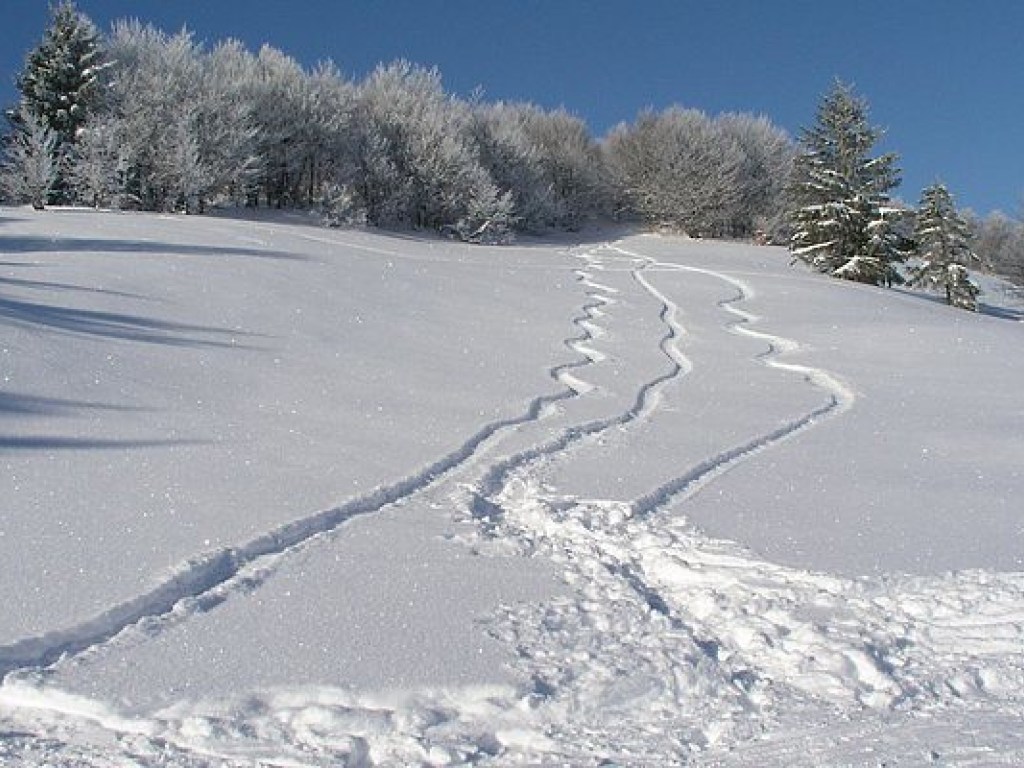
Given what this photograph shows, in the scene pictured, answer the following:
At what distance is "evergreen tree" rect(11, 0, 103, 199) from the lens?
2730 cm

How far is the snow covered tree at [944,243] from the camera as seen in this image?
26.2m

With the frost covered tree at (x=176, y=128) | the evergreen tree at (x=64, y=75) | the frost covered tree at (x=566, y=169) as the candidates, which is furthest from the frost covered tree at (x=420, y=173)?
the evergreen tree at (x=64, y=75)

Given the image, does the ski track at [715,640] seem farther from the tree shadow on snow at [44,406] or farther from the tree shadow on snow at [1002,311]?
the tree shadow on snow at [1002,311]

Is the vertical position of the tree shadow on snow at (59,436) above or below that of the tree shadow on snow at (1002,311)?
below

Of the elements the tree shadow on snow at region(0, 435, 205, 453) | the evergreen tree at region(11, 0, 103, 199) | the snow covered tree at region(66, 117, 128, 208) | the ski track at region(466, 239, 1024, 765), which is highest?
the evergreen tree at region(11, 0, 103, 199)

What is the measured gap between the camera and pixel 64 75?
2753cm

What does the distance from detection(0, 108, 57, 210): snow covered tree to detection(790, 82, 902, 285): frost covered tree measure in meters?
19.8

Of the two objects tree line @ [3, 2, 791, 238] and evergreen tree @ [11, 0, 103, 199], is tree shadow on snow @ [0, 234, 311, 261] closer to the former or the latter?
tree line @ [3, 2, 791, 238]

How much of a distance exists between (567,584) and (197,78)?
28108 mm

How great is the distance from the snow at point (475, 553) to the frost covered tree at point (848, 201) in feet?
55.2

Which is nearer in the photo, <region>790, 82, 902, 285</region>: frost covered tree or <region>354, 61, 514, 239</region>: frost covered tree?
<region>790, 82, 902, 285</region>: frost covered tree

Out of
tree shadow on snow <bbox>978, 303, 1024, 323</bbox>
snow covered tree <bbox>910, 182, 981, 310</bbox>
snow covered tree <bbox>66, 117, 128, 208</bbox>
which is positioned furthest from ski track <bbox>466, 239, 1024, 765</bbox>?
tree shadow on snow <bbox>978, 303, 1024, 323</bbox>

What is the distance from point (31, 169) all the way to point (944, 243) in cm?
2438

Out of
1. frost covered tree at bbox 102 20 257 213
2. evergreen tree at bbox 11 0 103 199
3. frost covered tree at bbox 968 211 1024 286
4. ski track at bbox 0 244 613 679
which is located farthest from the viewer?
frost covered tree at bbox 968 211 1024 286
